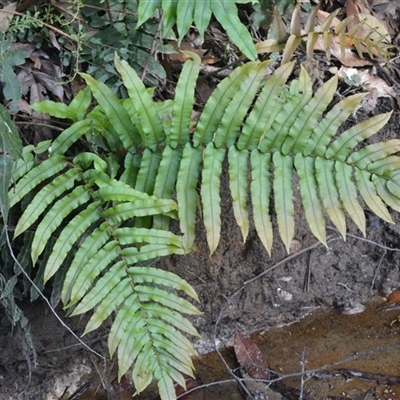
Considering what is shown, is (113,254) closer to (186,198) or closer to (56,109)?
(186,198)

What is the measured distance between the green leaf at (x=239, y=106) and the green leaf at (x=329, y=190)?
39 centimetres

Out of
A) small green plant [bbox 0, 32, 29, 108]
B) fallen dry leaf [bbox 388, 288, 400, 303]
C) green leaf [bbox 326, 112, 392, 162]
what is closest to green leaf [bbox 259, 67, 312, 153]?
green leaf [bbox 326, 112, 392, 162]

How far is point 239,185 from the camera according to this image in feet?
8.05

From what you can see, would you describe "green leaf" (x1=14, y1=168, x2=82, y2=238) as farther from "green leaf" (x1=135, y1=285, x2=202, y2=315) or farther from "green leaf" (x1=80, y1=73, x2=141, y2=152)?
"green leaf" (x1=135, y1=285, x2=202, y2=315)

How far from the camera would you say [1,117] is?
7.12ft

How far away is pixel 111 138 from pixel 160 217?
0.45 metres

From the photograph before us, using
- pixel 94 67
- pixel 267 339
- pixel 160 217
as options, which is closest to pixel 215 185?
pixel 160 217

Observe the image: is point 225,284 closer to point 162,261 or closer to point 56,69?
point 162,261

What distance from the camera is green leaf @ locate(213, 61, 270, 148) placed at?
235 centimetres

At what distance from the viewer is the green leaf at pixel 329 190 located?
246 cm

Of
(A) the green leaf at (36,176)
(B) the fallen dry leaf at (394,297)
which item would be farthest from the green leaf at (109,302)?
(B) the fallen dry leaf at (394,297)

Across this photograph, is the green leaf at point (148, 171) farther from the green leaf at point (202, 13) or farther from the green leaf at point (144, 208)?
the green leaf at point (202, 13)

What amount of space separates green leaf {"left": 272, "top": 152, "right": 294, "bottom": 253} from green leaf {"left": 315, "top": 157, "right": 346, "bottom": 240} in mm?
126

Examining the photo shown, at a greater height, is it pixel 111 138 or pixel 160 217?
pixel 111 138
